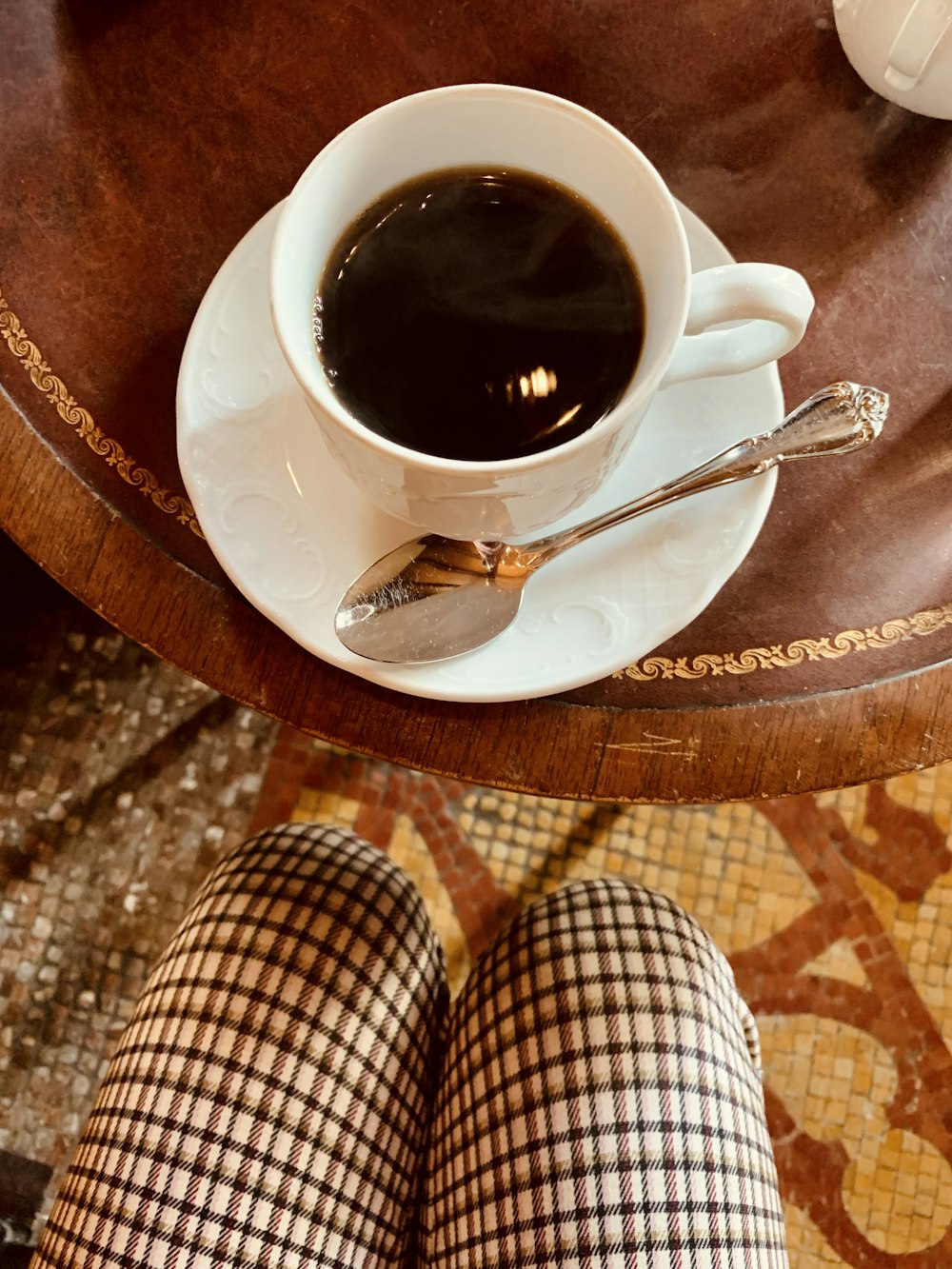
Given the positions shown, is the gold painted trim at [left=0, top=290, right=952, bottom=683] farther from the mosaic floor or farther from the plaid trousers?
the mosaic floor

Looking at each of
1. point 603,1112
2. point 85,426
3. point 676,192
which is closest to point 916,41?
point 676,192

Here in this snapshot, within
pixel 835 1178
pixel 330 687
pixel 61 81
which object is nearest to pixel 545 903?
pixel 330 687

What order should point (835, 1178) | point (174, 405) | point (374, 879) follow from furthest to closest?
point (835, 1178), point (374, 879), point (174, 405)

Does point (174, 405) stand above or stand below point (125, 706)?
above

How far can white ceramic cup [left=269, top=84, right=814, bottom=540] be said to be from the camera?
43 centimetres

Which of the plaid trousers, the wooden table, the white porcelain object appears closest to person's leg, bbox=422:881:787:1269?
the plaid trousers

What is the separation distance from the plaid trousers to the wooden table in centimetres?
Answer: 17

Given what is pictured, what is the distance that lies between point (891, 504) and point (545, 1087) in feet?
1.38

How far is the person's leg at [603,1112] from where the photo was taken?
23.4 inches

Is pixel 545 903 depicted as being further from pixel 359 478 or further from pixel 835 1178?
pixel 835 1178

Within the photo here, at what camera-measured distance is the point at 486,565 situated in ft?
1.73

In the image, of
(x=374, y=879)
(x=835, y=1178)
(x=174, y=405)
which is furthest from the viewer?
(x=835, y=1178)

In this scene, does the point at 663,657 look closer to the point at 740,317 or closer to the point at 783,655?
the point at 783,655

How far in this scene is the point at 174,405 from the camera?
22.8 inches
